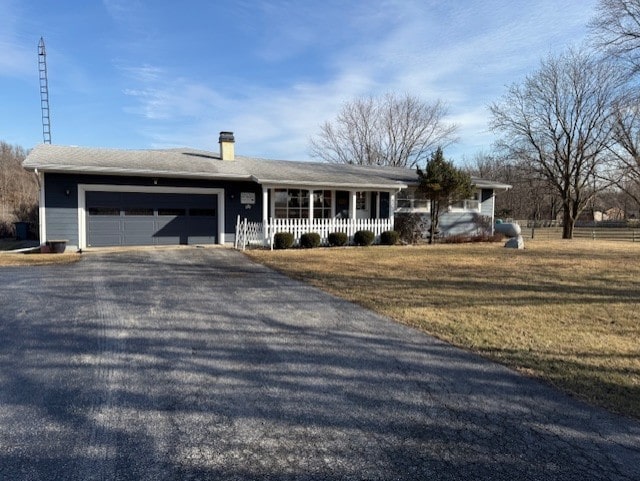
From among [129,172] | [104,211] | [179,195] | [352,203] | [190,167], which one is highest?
[190,167]

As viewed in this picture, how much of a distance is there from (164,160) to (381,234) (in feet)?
28.4

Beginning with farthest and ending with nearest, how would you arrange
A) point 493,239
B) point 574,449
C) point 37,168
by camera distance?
1. point 493,239
2. point 37,168
3. point 574,449

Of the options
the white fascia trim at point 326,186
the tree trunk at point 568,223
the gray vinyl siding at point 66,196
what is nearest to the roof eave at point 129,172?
the gray vinyl siding at point 66,196

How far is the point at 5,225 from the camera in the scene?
20.5 m

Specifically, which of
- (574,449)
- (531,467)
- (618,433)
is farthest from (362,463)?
(618,433)

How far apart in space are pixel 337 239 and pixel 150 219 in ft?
21.6

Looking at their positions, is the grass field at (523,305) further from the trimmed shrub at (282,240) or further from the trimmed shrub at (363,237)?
the trimmed shrub at (363,237)

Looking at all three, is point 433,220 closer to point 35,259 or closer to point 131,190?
point 131,190

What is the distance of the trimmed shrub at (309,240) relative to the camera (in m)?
15.0

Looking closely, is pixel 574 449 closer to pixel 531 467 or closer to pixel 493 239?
pixel 531 467

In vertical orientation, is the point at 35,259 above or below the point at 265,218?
below

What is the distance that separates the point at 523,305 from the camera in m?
6.33

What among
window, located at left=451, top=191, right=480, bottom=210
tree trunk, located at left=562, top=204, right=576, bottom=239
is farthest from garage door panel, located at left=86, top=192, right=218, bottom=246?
tree trunk, located at left=562, top=204, right=576, bottom=239

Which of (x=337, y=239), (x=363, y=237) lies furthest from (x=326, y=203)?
(x=363, y=237)
